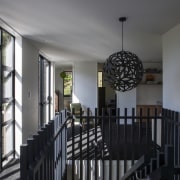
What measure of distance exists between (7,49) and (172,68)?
2.98 m

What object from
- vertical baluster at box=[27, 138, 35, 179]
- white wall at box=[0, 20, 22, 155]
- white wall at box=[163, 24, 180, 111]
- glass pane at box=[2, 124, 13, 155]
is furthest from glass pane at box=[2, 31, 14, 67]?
vertical baluster at box=[27, 138, 35, 179]

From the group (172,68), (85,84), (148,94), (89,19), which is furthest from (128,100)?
(89,19)

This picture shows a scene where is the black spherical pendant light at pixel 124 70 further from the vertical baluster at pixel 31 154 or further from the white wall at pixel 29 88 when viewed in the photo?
the white wall at pixel 29 88

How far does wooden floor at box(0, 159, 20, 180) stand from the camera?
13.2ft

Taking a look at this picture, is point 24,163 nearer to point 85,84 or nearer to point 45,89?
point 45,89

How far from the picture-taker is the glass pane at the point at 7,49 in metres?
4.69

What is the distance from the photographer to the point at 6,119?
4770 mm

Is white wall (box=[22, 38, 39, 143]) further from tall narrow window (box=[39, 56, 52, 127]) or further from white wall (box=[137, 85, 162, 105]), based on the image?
white wall (box=[137, 85, 162, 105])

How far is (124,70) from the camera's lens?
3.50 m

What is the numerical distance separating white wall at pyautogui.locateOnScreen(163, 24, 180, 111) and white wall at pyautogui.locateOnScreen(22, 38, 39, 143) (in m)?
2.77

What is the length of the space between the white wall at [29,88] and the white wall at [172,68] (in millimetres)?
2770

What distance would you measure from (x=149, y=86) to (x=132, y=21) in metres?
5.64

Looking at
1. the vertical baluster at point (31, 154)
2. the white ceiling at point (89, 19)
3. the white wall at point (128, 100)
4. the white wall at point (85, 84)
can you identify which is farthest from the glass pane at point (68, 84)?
the vertical baluster at point (31, 154)

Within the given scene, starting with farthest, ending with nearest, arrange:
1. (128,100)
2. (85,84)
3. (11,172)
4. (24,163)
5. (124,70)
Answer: (85,84) → (128,100) → (11,172) → (124,70) → (24,163)
